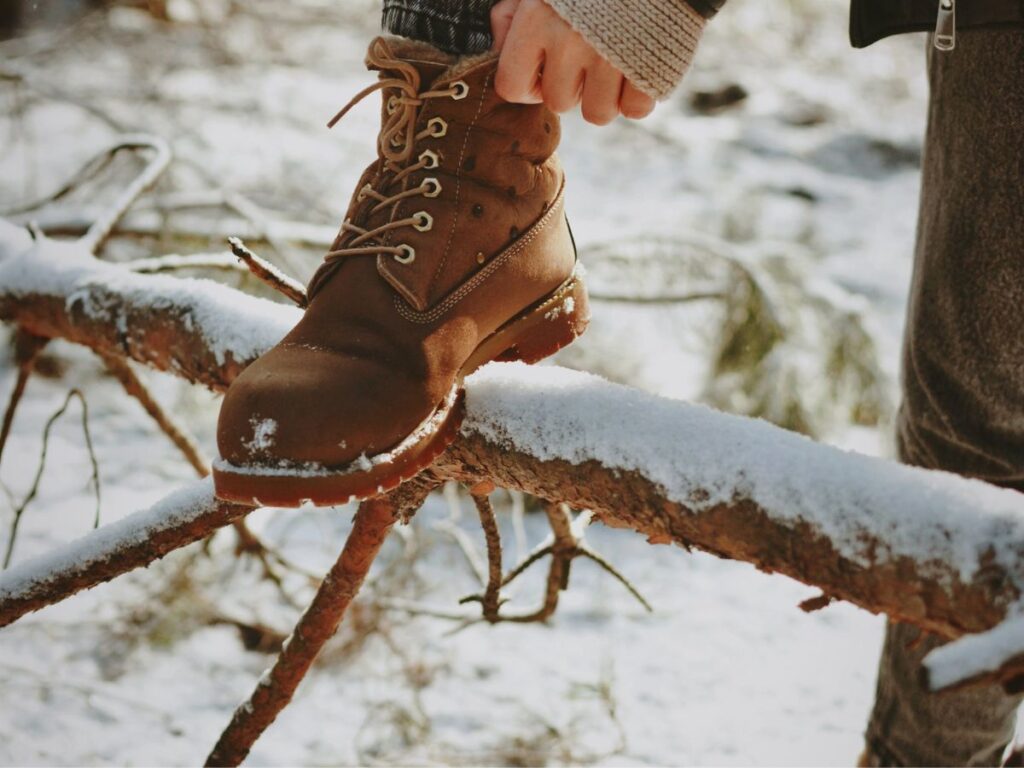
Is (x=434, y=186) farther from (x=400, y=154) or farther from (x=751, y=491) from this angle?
(x=751, y=491)

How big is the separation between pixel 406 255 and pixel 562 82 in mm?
262

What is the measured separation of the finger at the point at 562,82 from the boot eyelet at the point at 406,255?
23 centimetres

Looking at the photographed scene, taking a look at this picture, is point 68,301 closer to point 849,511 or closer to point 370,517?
point 370,517

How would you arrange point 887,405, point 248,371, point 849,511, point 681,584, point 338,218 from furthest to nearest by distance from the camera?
point 338,218 < point 887,405 < point 681,584 < point 248,371 < point 849,511

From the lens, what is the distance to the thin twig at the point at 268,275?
44.5 inches

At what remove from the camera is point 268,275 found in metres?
1.19

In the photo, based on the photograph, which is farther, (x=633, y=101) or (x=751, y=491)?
(x=633, y=101)

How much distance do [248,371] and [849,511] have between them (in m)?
0.63

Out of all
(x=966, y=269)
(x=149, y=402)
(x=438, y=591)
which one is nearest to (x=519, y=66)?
(x=966, y=269)

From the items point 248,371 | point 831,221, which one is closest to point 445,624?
point 248,371

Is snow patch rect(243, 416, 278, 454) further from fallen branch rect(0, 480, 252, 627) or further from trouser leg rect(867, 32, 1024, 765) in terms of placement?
trouser leg rect(867, 32, 1024, 765)

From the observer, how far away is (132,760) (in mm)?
1744

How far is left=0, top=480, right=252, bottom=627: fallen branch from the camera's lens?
45.7 inches

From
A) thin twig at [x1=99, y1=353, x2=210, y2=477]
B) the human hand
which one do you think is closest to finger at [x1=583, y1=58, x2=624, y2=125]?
the human hand
